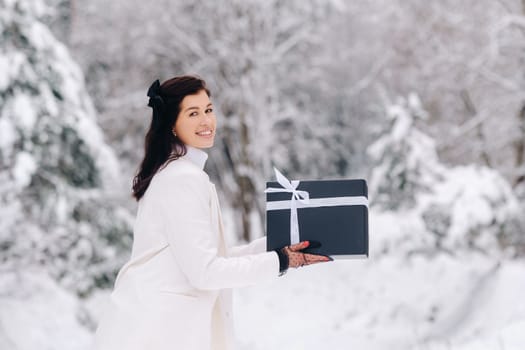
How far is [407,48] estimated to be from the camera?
39.9ft

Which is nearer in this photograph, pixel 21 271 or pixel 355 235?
pixel 355 235

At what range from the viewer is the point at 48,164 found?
6754 mm

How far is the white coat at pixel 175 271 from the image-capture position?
219cm

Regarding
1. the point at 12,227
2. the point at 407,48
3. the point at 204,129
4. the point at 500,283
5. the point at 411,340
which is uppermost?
the point at 407,48

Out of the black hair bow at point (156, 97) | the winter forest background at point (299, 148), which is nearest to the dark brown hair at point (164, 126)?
the black hair bow at point (156, 97)

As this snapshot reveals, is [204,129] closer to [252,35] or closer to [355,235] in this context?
[355,235]

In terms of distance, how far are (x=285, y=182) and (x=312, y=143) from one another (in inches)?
443

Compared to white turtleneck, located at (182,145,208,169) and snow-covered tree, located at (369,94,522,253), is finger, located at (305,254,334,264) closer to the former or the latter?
white turtleneck, located at (182,145,208,169)

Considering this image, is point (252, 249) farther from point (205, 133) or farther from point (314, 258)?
point (205, 133)

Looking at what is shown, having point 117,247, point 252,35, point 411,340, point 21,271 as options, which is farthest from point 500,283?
point 252,35

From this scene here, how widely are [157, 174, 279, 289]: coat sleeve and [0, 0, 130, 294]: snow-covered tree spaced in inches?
167

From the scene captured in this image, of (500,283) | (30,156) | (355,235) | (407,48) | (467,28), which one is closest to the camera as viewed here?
(355,235)

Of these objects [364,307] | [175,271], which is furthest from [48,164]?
[175,271]

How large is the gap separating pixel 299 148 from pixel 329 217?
11057 millimetres
